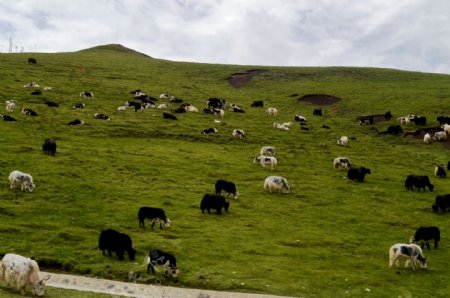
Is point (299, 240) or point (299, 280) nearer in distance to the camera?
point (299, 280)

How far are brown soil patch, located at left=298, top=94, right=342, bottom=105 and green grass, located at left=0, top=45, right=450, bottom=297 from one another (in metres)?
5.08

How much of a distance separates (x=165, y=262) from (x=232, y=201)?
13.1m

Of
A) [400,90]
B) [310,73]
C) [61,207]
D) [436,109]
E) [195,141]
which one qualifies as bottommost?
[61,207]

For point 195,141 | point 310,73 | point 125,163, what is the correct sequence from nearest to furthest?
point 125,163
point 195,141
point 310,73

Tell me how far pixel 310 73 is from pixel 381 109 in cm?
3567

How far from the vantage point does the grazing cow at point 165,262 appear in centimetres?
2159

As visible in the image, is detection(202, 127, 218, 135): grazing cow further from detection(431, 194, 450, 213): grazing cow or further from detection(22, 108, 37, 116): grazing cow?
detection(431, 194, 450, 213): grazing cow

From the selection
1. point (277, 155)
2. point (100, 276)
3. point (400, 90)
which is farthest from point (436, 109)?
point (100, 276)

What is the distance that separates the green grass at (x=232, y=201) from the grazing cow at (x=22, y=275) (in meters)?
0.55

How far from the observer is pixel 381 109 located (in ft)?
248

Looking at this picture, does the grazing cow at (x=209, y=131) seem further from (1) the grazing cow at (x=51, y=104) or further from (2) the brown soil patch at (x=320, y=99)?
(2) the brown soil patch at (x=320, y=99)

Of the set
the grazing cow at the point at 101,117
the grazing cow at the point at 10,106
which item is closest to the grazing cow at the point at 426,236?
the grazing cow at the point at 101,117

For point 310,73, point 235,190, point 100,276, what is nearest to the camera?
point 100,276

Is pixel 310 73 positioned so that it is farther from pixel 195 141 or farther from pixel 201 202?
pixel 201 202
